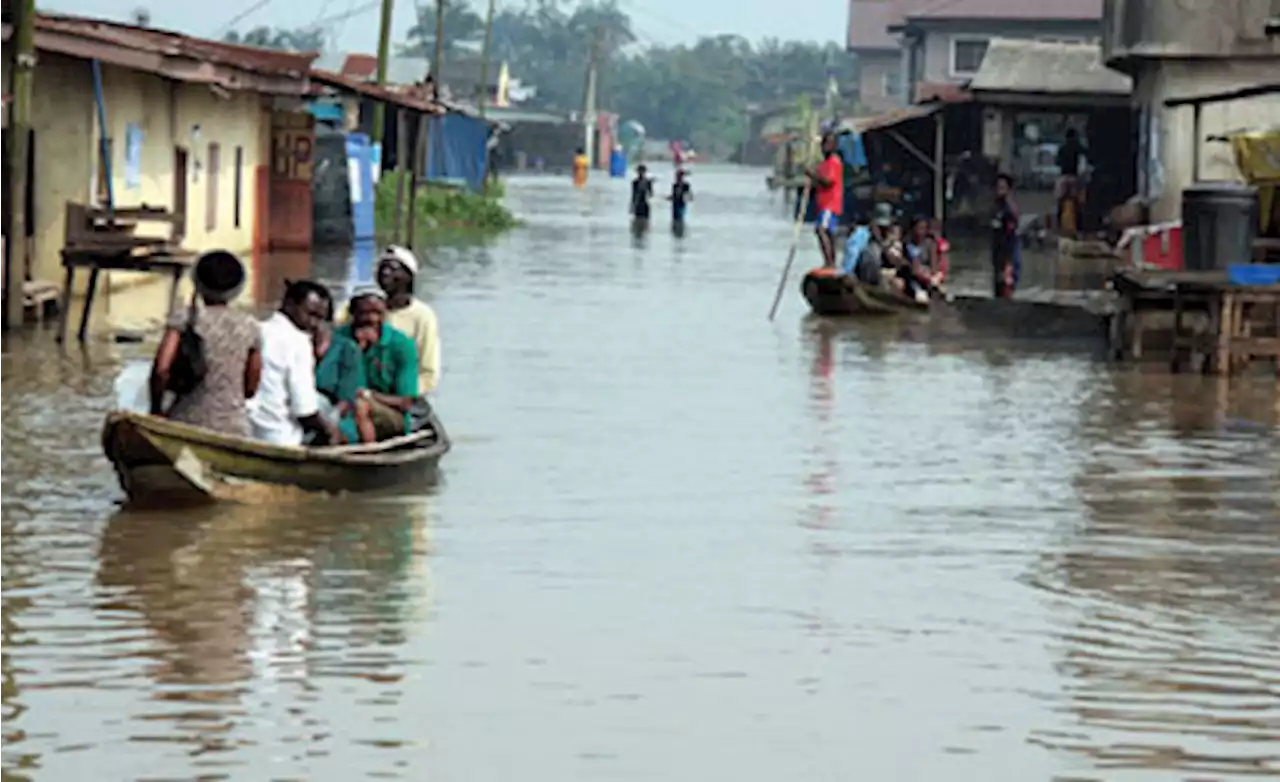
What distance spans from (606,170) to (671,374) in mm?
120557

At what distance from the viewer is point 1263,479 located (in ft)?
56.6

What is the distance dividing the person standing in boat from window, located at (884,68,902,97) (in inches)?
4480

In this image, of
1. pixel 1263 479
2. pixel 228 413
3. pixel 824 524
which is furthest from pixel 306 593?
pixel 1263 479

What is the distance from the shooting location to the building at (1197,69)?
39.6 m

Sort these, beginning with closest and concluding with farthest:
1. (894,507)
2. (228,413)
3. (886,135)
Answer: (228,413) < (894,507) < (886,135)

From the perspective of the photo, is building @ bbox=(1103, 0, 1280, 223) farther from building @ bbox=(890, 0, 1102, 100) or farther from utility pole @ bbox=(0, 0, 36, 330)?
building @ bbox=(890, 0, 1102, 100)

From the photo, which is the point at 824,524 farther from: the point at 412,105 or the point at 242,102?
the point at 412,105

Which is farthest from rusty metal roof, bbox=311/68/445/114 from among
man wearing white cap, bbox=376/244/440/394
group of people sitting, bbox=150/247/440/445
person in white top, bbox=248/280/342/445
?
person in white top, bbox=248/280/342/445

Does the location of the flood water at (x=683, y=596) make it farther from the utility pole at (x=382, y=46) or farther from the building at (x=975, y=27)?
the building at (x=975, y=27)

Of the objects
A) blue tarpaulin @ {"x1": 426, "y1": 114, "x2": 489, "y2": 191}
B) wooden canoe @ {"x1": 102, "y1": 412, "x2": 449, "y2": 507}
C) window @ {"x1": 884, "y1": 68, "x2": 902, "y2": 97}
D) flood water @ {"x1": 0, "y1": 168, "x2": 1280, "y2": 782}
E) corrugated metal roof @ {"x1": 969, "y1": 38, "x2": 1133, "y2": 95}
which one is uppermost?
window @ {"x1": 884, "y1": 68, "x2": 902, "y2": 97}

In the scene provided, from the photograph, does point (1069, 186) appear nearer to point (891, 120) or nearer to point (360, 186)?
point (891, 120)

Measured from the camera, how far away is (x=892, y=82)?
12912 centimetres

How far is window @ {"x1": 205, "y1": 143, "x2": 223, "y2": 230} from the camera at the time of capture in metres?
37.2

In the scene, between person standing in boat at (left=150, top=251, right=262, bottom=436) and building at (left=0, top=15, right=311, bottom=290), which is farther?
building at (left=0, top=15, right=311, bottom=290)
